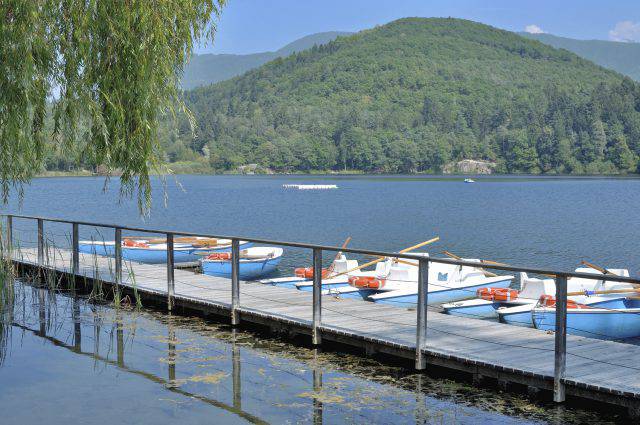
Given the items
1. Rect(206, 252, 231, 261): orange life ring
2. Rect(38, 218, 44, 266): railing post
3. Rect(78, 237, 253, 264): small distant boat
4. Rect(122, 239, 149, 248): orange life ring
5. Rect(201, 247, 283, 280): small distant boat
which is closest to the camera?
Rect(38, 218, 44, 266): railing post

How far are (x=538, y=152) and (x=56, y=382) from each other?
167976mm

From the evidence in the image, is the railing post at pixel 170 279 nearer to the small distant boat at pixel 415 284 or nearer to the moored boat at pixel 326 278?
the small distant boat at pixel 415 284

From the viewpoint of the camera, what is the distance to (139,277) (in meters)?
13.4

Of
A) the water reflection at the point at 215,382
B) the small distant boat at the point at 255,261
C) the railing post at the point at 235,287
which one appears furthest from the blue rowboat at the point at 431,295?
the water reflection at the point at 215,382

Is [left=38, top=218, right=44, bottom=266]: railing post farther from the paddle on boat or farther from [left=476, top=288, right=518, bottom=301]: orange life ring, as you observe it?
the paddle on boat

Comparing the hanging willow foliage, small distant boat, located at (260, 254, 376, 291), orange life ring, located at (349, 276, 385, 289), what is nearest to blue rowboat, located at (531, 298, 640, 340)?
orange life ring, located at (349, 276, 385, 289)

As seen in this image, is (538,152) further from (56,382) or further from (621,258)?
(56,382)

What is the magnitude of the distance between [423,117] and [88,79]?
176m

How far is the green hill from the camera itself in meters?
165

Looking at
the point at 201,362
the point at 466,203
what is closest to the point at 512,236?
the point at 466,203

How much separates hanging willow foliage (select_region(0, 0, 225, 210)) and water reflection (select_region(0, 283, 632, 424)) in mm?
2075

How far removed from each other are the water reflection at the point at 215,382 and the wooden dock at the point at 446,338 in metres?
0.23

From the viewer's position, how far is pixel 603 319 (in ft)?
41.5

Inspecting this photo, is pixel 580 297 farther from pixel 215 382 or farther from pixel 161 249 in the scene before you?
pixel 161 249
